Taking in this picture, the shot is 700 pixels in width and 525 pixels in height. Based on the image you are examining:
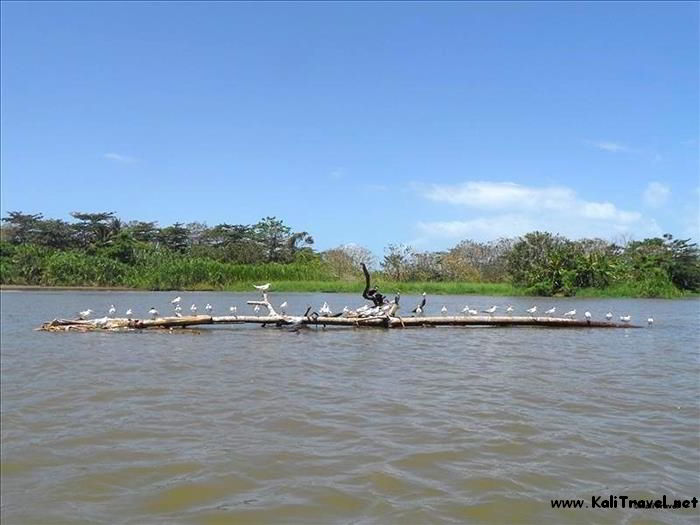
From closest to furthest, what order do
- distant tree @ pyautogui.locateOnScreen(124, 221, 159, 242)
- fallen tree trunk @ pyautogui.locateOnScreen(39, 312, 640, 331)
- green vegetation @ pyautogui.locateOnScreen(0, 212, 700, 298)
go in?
fallen tree trunk @ pyautogui.locateOnScreen(39, 312, 640, 331)
green vegetation @ pyautogui.locateOnScreen(0, 212, 700, 298)
distant tree @ pyautogui.locateOnScreen(124, 221, 159, 242)

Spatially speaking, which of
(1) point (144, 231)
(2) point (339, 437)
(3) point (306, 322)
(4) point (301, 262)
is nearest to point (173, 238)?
(1) point (144, 231)

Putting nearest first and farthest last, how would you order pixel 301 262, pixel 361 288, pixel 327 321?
pixel 327 321
pixel 361 288
pixel 301 262

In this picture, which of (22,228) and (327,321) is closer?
(327,321)

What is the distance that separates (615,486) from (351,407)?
3132mm

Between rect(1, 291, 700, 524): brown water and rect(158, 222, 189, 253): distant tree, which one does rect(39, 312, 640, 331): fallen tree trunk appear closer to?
rect(1, 291, 700, 524): brown water

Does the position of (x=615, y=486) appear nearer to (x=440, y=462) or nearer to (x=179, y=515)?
(x=440, y=462)

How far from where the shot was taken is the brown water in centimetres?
411

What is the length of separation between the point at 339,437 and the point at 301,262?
4867 cm

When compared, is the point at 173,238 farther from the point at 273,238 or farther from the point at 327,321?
the point at 327,321

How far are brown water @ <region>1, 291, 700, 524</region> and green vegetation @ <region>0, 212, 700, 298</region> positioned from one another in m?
30.3

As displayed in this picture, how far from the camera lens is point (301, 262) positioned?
54.1m

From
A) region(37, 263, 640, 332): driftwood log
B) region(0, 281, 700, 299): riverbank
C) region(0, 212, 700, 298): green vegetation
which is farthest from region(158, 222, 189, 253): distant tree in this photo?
region(37, 263, 640, 332): driftwood log

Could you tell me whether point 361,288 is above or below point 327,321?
above

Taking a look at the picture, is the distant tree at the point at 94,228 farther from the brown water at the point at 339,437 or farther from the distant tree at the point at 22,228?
the brown water at the point at 339,437
